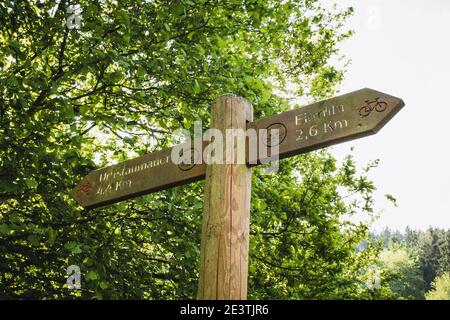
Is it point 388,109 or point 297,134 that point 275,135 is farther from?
point 388,109

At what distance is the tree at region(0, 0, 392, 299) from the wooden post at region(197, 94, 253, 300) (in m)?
1.59

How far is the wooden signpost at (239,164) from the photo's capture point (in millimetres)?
1791

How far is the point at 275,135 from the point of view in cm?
205

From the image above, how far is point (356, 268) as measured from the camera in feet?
25.3

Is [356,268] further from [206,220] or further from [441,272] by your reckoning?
[441,272]

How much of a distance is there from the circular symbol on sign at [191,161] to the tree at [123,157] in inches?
54.6

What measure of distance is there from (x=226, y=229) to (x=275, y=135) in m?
0.63

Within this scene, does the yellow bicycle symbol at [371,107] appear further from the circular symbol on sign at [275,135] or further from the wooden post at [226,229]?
the wooden post at [226,229]

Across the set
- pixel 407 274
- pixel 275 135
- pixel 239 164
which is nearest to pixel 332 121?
pixel 275 135

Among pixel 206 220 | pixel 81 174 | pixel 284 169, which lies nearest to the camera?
pixel 206 220

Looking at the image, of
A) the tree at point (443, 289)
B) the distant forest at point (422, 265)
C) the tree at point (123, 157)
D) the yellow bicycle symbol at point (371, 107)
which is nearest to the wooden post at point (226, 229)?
the yellow bicycle symbol at point (371, 107)

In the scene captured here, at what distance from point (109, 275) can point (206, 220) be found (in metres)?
2.26
